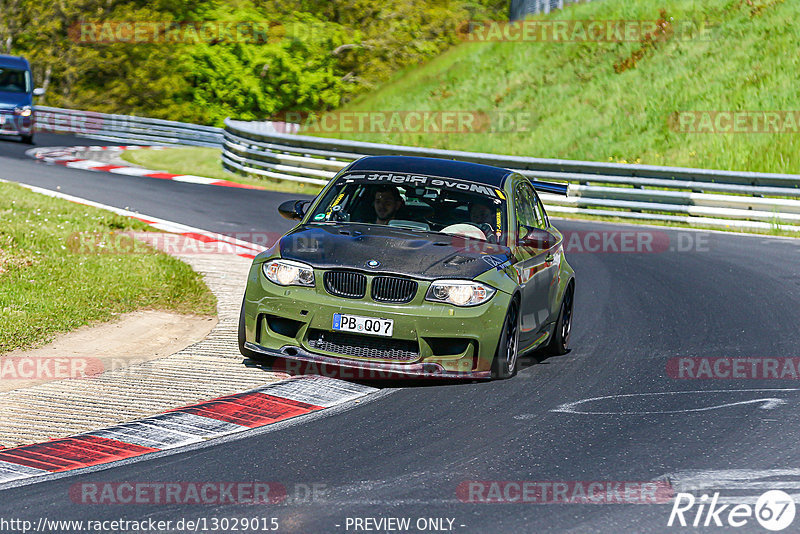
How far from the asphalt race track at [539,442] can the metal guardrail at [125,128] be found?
27.7 m

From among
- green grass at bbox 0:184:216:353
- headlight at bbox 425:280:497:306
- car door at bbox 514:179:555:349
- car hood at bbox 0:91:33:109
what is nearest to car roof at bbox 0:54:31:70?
car hood at bbox 0:91:33:109

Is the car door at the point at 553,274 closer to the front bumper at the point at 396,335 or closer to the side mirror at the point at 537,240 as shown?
the side mirror at the point at 537,240

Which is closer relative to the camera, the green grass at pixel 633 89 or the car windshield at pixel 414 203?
the car windshield at pixel 414 203

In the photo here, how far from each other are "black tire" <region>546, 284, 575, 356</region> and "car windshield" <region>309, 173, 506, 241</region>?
1148mm

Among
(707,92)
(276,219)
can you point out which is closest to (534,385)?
(276,219)

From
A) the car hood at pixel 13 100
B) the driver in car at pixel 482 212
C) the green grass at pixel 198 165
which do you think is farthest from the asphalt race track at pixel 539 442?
the car hood at pixel 13 100

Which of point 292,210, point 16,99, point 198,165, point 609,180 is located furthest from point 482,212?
point 16,99

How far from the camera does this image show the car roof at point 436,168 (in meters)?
8.94

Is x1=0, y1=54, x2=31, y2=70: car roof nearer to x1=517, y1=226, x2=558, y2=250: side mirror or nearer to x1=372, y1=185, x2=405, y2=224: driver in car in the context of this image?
x1=372, y1=185, x2=405, y2=224: driver in car

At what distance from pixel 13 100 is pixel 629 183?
1715cm

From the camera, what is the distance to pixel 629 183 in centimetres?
2069

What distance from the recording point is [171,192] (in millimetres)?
20375

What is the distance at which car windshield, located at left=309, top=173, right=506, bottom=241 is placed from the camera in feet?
28.7

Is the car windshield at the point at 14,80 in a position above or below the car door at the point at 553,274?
above
